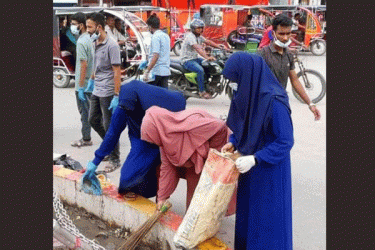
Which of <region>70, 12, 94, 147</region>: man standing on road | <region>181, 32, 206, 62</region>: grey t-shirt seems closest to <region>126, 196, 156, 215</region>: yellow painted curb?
<region>70, 12, 94, 147</region>: man standing on road

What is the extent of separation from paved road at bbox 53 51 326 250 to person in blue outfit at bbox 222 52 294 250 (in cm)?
84

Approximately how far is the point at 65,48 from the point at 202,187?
8.10 m

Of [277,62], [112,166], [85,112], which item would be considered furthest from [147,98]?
[85,112]

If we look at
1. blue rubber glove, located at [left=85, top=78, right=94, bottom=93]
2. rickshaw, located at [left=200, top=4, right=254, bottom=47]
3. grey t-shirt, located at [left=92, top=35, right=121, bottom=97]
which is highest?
rickshaw, located at [left=200, top=4, right=254, bottom=47]

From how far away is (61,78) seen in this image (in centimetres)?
1089

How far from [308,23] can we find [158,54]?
9.90 metres

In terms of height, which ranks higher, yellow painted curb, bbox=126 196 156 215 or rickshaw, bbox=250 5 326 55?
rickshaw, bbox=250 5 326 55

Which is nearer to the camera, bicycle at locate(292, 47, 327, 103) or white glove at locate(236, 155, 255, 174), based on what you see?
white glove at locate(236, 155, 255, 174)

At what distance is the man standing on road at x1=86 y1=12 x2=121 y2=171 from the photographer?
5.38 metres

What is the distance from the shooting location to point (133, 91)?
3811mm

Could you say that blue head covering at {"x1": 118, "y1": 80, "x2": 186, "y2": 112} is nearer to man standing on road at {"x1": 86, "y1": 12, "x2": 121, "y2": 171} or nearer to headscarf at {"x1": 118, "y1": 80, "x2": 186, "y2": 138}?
headscarf at {"x1": 118, "y1": 80, "x2": 186, "y2": 138}

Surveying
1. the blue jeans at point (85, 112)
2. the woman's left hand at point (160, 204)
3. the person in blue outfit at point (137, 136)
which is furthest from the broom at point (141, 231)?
the blue jeans at point (85, 112)

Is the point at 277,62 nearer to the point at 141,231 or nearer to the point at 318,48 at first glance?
the point at 141,231

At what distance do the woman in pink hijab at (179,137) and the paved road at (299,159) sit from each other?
79 centimetres
